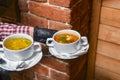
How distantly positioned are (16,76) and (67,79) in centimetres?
32

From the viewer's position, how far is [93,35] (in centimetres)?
125

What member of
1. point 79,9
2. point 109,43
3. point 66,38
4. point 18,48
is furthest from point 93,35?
point 18,48

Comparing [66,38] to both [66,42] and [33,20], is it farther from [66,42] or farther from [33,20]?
[33,20]

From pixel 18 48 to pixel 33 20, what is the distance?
333mm

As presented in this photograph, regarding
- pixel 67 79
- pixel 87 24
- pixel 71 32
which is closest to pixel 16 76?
pixel 67 79

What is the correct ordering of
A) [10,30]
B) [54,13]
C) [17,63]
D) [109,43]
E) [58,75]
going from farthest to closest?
[109,43] < [58,75] < [54,13] < [10,30] < [17,63]

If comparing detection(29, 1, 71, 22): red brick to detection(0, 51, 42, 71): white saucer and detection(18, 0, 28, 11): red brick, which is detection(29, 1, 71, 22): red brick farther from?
detection(0, 51, 42, 71): white saucer

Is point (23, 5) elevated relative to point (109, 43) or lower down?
elevated

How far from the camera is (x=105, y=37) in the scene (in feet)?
4.01

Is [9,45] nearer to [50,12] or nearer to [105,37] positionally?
[50,12]

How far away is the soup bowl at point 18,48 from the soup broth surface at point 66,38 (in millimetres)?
69

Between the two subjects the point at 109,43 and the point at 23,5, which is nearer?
the point at 23,5

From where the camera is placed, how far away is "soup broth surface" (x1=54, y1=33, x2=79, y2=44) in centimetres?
78

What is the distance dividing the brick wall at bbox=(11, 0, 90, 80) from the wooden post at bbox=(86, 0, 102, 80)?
0.04m
